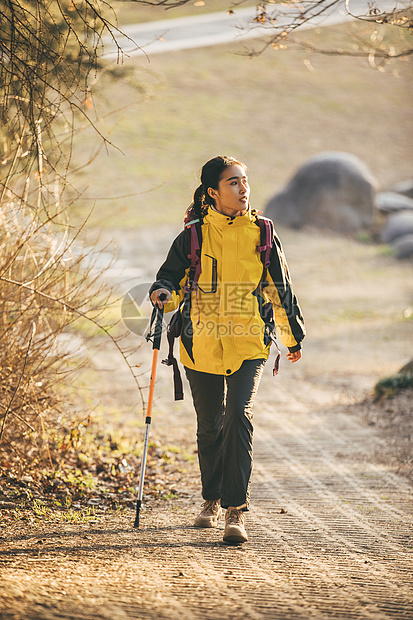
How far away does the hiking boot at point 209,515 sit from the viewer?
4.59 meters

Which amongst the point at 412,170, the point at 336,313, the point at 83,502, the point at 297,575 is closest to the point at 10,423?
the point at 83,502

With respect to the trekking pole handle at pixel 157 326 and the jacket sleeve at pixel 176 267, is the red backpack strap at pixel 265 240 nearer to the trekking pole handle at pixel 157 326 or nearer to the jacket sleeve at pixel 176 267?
the jacket sleeve at pixel 176 267

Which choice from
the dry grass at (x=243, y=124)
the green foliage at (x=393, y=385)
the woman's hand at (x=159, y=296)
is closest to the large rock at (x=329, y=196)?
the dry grass at (x=243, y=124)

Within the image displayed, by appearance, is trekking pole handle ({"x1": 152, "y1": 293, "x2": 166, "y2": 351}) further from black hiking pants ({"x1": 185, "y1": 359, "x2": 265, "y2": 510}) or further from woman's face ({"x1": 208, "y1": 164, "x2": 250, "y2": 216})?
woman's face ({"x1": 208, "y1": 164, "x2": 250, "y2": 216})

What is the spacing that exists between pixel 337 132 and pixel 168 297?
27.7 metres

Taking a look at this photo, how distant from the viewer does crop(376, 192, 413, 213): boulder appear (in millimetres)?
21891

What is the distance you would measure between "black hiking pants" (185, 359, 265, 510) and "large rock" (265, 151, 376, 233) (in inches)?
658

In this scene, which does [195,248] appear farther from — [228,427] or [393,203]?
[393,203]

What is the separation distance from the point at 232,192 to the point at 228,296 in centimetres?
60

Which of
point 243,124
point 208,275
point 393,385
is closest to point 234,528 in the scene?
point 208,275

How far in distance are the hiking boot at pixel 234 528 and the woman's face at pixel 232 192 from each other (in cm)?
171

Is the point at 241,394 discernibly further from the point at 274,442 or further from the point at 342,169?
the point at 342,169

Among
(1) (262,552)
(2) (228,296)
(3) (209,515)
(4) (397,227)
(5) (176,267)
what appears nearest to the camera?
(1) (262,552)

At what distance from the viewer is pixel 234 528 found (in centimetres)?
420
